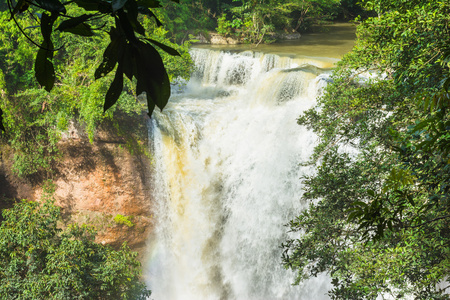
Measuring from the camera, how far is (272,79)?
40.3 feet

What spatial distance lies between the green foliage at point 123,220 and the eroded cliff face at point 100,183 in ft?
0.09

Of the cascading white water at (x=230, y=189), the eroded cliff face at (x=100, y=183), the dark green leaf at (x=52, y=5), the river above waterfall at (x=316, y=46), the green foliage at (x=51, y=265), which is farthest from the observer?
the river above waterfall at (x=316, y=46)

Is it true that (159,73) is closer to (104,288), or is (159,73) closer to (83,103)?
(104,288)

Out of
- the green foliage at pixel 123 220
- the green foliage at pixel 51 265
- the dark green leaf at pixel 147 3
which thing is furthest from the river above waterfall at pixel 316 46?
the dark green leaf at pixel 147 3

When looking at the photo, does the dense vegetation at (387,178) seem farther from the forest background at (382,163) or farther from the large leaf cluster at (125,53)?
the large leaf cluster at (125,53)

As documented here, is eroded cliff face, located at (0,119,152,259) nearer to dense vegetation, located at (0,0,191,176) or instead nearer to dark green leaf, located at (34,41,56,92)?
dense vegetation, located at (0,0,191,176)

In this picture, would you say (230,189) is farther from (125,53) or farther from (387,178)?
(125,53)

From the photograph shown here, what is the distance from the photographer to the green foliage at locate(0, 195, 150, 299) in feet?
24.3

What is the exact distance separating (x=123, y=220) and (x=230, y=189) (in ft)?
10.7

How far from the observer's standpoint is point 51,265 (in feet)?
24.5

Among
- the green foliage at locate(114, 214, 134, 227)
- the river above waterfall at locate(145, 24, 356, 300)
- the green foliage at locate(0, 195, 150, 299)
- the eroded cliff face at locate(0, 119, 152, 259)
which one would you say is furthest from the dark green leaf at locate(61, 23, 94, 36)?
the green foliage at locate(114, 214, 134, 227)

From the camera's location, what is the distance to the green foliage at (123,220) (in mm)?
11258

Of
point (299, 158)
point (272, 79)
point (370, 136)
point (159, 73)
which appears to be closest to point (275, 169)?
point (299, 158)

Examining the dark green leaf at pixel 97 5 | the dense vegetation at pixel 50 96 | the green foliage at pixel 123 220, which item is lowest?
the green foliage at pixel 123 220
